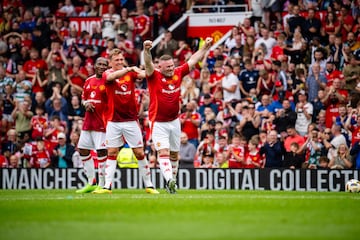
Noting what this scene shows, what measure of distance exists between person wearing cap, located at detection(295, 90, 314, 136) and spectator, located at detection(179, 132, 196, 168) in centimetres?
290

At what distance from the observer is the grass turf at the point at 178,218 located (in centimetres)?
1080

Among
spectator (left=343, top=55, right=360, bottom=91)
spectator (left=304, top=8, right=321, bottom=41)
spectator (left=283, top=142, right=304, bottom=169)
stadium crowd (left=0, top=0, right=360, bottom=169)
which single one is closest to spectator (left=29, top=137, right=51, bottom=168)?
stadium crowd (left=0, top=0, right=360, bottom=169)

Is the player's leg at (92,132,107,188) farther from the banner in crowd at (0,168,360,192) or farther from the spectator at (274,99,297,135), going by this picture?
the spectator at (274,99,297,135)

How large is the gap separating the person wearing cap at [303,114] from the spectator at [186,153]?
290 cm

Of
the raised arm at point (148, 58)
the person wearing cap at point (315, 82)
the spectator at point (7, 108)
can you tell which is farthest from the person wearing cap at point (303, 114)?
the spectator at point (7, 108)

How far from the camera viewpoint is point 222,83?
26.8 meters

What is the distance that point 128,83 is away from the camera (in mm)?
18031

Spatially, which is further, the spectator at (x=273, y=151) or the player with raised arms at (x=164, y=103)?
the spectator at (x=273, y=151)

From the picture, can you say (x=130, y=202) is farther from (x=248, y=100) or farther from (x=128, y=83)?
(x=248, y=100)

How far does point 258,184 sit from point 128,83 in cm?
632

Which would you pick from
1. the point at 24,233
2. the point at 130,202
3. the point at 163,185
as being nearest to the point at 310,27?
the point at 163,185

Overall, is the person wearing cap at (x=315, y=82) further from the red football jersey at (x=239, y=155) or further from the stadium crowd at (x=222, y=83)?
the red football jersey at (x=239, y=155)

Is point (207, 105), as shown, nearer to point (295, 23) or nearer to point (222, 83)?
point (222, 83)

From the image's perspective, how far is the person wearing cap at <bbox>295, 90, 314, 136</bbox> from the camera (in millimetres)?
24922
